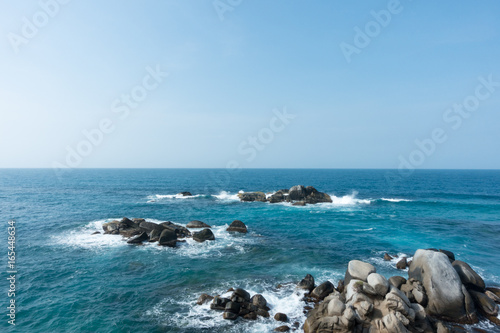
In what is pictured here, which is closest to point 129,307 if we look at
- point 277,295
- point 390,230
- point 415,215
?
point 277,295

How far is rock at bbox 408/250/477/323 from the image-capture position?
Answer: 17.9 metres

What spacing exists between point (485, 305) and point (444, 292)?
3321 millimetres

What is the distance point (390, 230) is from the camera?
41.6 metres

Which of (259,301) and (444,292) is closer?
(444,292)

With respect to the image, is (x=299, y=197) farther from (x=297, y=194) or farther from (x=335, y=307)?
(x=335, y=307)

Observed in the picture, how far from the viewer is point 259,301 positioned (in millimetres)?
19297

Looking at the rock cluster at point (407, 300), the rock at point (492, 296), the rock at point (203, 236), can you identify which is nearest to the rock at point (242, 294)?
the rock cluster at point (407, 300)

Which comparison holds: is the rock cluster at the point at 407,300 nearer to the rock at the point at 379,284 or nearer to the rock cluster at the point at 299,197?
the rock at the point at 379,284

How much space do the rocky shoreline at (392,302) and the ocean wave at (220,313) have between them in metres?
0.53

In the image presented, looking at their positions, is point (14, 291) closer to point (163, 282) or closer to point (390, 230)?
point (163, 282)

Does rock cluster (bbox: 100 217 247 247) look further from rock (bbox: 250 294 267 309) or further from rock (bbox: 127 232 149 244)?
rock (bbox: 250 294 267 309)

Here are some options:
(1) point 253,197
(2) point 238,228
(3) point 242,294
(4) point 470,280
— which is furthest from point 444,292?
(1) point 253,197

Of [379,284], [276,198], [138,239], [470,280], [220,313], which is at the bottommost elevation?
[220,313]

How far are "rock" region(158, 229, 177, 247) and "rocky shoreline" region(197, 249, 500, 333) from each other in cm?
1452
